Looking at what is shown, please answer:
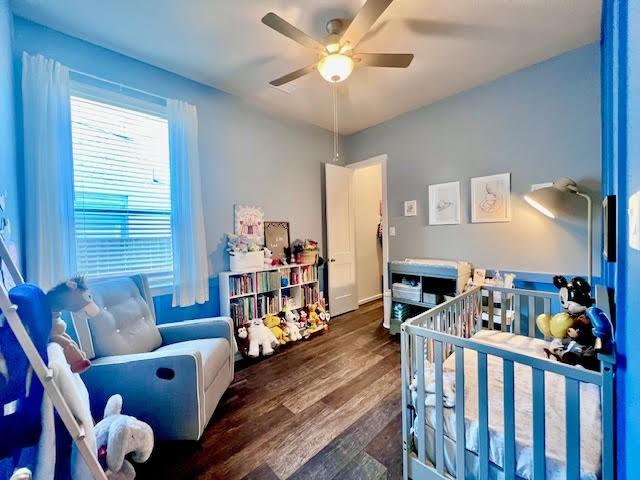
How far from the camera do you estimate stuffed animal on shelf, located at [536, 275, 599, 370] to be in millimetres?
1177

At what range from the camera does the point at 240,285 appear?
2664mm

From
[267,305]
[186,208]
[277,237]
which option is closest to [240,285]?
[267,305]

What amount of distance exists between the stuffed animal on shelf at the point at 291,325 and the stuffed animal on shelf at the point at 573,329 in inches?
85.2

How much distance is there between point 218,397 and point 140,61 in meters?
2.83

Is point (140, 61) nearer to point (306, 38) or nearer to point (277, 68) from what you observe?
point (277, 68)

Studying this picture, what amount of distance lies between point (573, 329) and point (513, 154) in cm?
191

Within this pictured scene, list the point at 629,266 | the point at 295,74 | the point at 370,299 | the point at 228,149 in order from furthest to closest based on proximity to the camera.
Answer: the point at 370,299, the point at 228,149, the point at 295,74, the point at 629,266

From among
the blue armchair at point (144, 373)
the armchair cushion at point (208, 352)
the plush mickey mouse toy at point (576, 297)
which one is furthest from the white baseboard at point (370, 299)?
the plush mickey mouse toy at point (576, 297)

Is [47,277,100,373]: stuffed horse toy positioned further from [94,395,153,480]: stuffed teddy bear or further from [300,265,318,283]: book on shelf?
[300,265,318,283]: book on shelf

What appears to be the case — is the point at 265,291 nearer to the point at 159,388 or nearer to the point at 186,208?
the point at 186,208

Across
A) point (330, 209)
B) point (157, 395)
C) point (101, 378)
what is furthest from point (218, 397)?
point (330, 209)

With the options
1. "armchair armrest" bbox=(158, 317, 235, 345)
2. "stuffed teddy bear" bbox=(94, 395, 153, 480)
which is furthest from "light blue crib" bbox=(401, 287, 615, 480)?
"armchair armrest" bbox=(158, 317, 235, 345)

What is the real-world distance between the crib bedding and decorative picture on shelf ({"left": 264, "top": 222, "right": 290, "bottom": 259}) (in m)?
2.22

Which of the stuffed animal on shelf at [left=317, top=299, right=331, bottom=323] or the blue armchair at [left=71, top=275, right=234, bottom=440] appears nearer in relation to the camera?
the blue armchair at [left=71, top=275, right=234, bottom=440]
